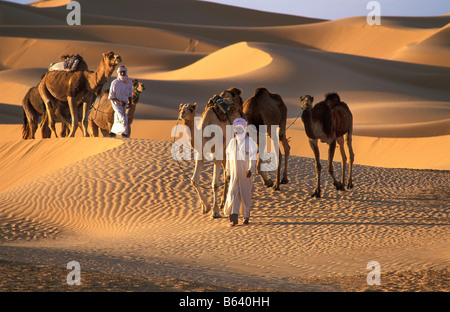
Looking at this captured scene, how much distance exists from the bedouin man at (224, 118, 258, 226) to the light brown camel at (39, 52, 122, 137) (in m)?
5.17

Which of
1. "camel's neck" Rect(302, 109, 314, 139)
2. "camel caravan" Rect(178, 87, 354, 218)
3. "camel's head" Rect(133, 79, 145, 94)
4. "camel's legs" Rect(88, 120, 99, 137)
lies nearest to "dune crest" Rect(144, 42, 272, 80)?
"camel's legs" Rect(88, 120, 99, 137)

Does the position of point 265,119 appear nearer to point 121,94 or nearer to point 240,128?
point 240,128

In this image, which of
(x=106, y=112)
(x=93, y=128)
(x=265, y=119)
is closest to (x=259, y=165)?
(x=265, y=119)

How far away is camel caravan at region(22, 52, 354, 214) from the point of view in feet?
40.4

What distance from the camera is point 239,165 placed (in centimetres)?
1132

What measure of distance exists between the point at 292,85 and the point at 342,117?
30.4 metres

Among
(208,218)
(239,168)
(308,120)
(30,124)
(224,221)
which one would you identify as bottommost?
(224,221)

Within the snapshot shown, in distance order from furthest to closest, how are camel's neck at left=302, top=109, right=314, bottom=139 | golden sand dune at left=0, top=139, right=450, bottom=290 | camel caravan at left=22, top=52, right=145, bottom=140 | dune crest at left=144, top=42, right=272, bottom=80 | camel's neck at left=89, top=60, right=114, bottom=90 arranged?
dune crest at left=144, top=42, right=272, bottom=80 < camel caravan at left=22, top=52, right=145, bottom=140 < camel's neck at left=89, top=60, right=114, bottom=90 < camel's neck at left=302, top=109, right=314, bottom=139 < golden sand dune at left=0, top=139, right=450, bottom=290

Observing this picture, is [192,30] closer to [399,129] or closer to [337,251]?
[399,129]

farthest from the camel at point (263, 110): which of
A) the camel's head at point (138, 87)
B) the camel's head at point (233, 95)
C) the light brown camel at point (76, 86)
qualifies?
the camel's head at point (138, 87)

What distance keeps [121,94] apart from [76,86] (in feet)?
4.15

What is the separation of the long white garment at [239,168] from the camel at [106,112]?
5846 mm

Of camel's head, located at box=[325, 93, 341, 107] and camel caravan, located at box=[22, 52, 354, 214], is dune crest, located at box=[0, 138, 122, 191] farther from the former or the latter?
camel's head, located at box=[325, 93, 341, 107]
